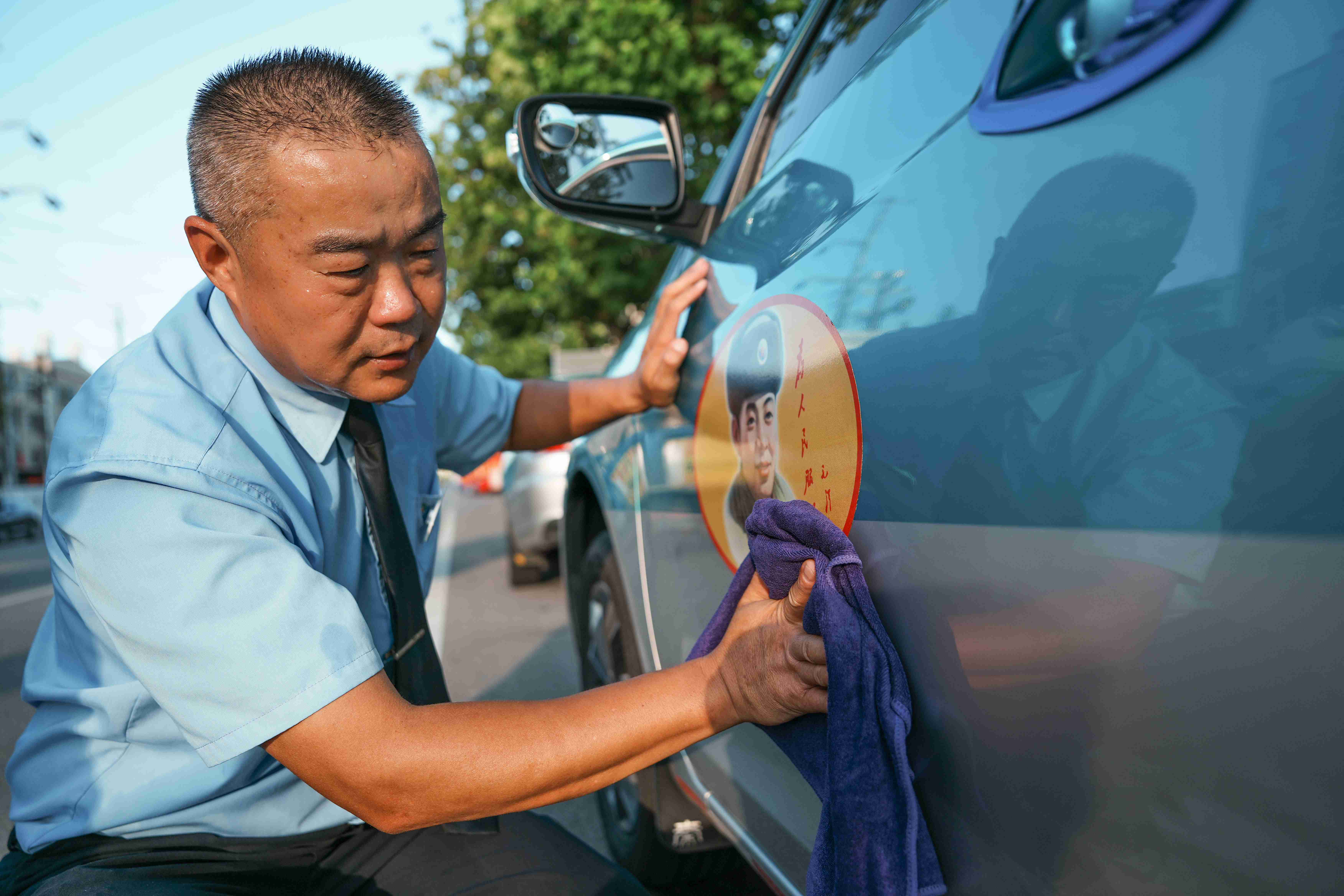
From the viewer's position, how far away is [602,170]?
1.82 metres

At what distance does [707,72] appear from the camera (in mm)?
8586

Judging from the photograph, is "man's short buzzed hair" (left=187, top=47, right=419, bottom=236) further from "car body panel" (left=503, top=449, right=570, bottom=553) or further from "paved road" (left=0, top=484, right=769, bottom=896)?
"car body panel" (left=503, top=449, right=570, bottom=553)

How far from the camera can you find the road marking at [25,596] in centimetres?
759

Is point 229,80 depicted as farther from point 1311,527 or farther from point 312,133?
point 1311,527

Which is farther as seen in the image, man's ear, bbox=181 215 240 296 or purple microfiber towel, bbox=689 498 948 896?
man's ear, bbox=181 215 240 296

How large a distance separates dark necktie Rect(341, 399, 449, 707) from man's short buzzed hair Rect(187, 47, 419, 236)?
40cm

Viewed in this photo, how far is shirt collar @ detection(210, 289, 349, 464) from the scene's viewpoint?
1370 mm

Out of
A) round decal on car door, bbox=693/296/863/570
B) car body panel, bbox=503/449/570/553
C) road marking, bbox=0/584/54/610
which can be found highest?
round decal on car door, bbox=693/296/863/570

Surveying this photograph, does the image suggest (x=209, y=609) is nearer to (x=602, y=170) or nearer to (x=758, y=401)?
(x=758, y=401)

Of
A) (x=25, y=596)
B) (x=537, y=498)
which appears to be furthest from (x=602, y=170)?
(x=25, y=596)

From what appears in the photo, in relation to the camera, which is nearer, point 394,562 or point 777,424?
point 777,424

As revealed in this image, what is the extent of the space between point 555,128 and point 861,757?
140 cm

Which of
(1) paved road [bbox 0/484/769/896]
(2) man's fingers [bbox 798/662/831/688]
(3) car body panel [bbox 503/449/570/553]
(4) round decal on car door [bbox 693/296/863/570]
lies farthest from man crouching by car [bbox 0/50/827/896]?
(3) car body panel [bbox 503/449/570/553]

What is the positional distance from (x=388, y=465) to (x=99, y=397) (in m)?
0.42
